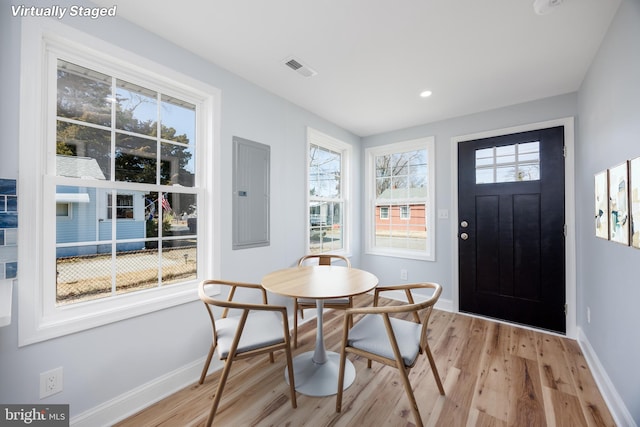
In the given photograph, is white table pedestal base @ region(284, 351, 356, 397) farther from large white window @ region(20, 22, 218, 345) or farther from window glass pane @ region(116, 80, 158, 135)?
window glass pane @ region(116, 80, 158, 135)

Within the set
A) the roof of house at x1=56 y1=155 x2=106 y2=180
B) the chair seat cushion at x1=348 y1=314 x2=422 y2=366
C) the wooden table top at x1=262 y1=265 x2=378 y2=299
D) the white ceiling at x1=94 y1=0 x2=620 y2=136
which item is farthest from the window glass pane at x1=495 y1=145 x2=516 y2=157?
the roof of house at x1=56 y1=155 x2=106 y2=180

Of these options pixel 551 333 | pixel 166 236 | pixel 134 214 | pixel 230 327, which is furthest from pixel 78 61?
pixel 551 333

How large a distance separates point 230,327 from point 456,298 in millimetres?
2841

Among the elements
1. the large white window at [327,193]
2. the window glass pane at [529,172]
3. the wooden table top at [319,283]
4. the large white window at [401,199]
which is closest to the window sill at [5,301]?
the wooden table top at [319,283]

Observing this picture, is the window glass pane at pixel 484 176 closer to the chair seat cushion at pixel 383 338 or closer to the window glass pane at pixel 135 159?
the chair seat cushion at pixel 383 338

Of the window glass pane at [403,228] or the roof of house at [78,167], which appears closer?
the roof of house at [78,167]

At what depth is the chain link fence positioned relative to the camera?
1554 mm

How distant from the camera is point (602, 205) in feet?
6.05

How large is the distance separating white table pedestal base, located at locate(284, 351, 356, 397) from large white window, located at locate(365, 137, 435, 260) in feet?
6.69

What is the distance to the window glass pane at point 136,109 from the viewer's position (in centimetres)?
175

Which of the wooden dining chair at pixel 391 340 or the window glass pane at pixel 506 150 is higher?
the window glass pane at pixel 506 150

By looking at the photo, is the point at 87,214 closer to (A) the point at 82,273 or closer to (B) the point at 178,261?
(A) the point at 82,273

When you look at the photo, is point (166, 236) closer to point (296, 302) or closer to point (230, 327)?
point (230, 327)

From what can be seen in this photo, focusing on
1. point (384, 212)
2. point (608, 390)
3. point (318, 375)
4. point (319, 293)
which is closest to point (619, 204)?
point (608, 390)
